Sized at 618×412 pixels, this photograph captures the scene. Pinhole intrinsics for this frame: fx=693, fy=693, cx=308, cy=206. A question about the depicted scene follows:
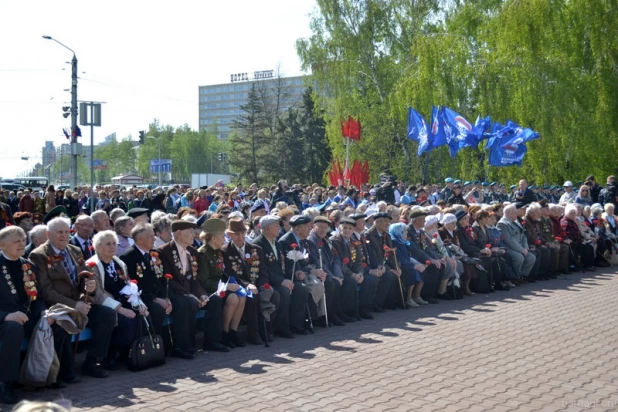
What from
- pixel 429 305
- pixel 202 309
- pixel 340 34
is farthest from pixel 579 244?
pixel 340 34

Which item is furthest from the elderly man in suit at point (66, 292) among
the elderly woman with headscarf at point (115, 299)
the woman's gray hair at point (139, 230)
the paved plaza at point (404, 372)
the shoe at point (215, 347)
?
the shoe at point (215, 347)

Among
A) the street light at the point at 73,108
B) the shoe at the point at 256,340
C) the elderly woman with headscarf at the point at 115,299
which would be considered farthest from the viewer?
the street light at the point at 73,108

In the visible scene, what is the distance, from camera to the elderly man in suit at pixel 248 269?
28.9 ft

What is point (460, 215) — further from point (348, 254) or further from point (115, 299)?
point (115, 299)

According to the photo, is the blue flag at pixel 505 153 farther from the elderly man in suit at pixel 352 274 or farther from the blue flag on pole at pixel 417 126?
the elderly man in suit at pixel 352 274

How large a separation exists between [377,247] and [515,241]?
4287mm

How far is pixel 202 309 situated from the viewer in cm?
859

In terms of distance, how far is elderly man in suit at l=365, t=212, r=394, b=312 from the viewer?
1116 cm

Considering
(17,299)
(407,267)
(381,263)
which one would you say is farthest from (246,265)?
(407,267)

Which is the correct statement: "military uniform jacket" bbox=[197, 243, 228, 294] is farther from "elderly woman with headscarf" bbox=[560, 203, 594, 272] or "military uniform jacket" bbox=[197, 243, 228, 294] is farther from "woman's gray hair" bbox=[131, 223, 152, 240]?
"elderly woman with headscarf" bbox=[560, 203, 594, 272]

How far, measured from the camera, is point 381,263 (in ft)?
37.2

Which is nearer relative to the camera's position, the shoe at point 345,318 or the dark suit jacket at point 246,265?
the dark suit jacket at point 246,265

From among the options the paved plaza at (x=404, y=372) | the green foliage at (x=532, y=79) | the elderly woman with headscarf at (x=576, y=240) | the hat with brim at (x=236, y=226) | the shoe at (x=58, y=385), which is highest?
the green foliage at (x=532, y=79)

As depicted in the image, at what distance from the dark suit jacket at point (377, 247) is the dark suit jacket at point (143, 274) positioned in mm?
4280
